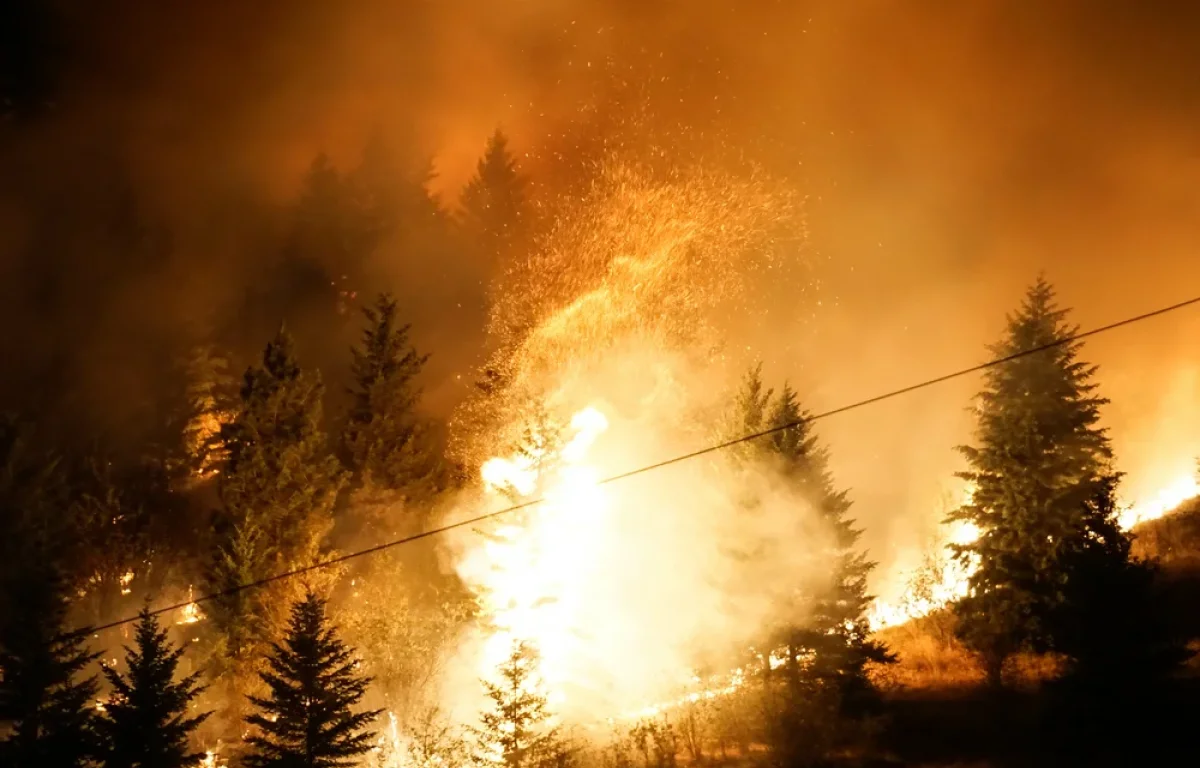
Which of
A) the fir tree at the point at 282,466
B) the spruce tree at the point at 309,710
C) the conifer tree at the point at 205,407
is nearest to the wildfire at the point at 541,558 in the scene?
the fir tree at the point at 282,466

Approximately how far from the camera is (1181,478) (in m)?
36.6

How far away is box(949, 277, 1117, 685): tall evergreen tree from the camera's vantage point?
64.5ft

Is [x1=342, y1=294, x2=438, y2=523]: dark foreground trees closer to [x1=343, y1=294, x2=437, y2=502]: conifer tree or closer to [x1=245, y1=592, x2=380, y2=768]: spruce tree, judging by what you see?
[x1=343, y1=294, x2=437, y2=502]: conifer tree

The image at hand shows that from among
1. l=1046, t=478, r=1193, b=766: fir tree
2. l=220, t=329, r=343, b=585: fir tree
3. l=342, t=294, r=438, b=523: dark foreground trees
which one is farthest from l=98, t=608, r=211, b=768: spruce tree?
l=342, t=294, r=438, b=523: dark foreground trees

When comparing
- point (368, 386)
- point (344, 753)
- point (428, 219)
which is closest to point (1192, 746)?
point (344, 753)

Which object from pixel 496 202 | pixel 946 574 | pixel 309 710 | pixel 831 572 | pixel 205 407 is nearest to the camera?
pixel 309 710

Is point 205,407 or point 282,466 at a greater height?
point 205,407

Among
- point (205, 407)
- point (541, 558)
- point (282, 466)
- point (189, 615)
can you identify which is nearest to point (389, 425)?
point (282, 466)

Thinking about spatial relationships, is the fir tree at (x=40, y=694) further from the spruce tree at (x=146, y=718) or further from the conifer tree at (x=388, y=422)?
the conifer tree at (x=388, y=422)

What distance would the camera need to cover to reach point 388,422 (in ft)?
117

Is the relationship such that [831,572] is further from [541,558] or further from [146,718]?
[146,718]

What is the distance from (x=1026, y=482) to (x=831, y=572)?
6.55 meters

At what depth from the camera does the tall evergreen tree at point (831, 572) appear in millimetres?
17328

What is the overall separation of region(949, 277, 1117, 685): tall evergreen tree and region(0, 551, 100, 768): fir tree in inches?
741
